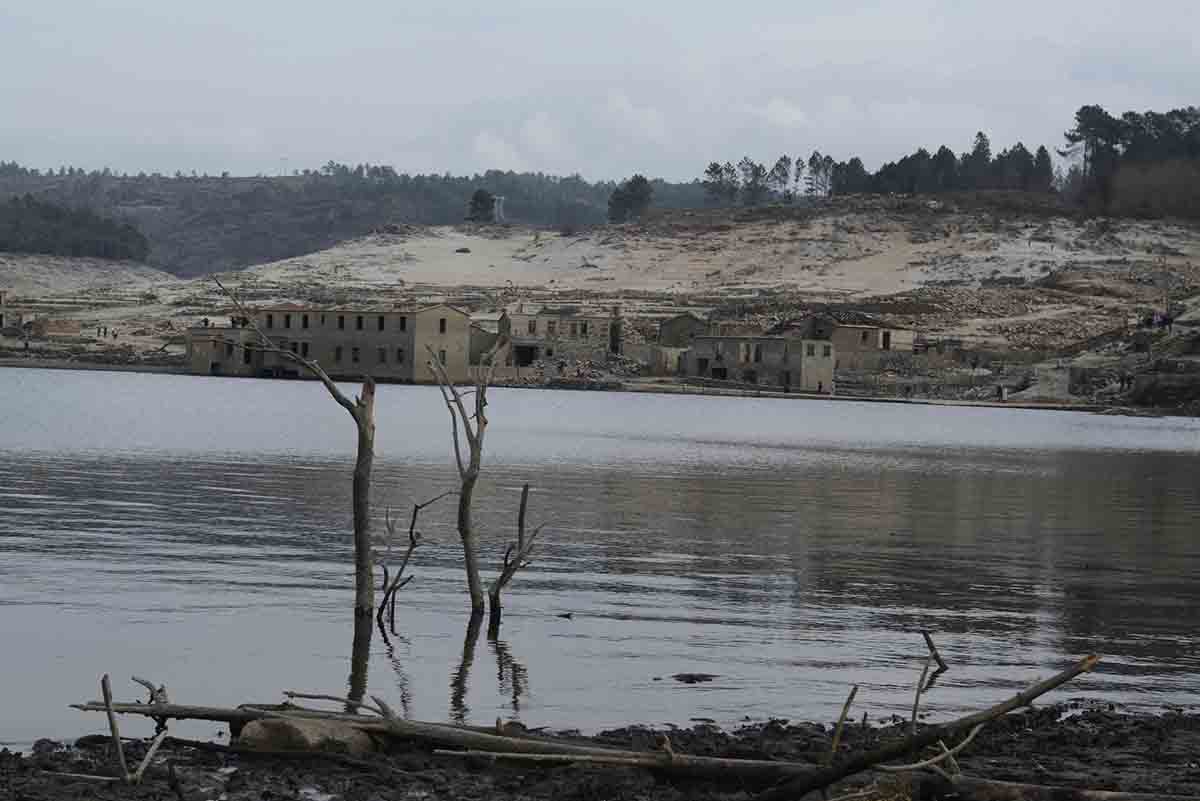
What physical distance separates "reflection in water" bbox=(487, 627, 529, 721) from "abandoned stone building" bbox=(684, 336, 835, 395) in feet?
338

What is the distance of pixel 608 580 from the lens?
81.1ft

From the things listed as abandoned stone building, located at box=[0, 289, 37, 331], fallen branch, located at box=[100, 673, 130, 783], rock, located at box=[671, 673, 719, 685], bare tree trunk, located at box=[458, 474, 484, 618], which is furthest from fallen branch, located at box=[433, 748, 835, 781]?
abandoned stone building, located at box=[0, 289, 37, 331]

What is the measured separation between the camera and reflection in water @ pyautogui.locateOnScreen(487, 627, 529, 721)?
1644 cm

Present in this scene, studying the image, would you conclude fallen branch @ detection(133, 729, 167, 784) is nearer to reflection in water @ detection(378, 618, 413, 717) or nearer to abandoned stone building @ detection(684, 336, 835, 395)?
reflection in water @ detection(378, 618, 413, 717)

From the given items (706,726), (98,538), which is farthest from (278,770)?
(98,538)

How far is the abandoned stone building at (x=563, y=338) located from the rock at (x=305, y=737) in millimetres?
116342

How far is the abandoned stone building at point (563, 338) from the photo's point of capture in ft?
427

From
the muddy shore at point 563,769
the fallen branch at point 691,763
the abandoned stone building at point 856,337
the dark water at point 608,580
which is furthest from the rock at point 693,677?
the abandoned stone building at point 856,337

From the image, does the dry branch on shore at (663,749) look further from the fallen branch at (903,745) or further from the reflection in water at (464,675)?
the reflection in water at (464,675)

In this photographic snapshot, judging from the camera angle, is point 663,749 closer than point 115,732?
No

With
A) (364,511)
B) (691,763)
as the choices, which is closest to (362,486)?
(364,511)

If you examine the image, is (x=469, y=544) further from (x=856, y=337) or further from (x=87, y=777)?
(x=856, y=337)

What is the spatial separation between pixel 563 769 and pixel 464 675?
14.8 feet

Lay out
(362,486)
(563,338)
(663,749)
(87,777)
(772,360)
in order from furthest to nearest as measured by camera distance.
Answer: (563,338), (772,360), (362,486), (663,749), (87,777)
